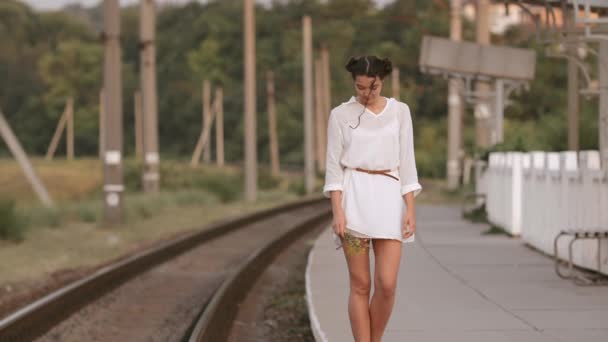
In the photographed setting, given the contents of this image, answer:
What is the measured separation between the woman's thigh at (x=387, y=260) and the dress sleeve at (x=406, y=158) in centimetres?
32

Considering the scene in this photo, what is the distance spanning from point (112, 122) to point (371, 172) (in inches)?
666

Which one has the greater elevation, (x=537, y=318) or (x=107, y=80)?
(x=107, y=80)

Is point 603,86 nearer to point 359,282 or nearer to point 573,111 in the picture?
point 359,282

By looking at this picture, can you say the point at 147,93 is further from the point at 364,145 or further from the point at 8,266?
the point at 364,145

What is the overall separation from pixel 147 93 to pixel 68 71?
269 feet

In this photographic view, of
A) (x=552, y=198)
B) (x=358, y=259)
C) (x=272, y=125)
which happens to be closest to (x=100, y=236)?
(x=552, y=198)

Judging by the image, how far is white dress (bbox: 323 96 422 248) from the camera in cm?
656

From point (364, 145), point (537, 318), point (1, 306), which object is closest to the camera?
point (364, 145)

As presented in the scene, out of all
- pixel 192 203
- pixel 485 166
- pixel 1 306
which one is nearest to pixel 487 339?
pixel 1 306

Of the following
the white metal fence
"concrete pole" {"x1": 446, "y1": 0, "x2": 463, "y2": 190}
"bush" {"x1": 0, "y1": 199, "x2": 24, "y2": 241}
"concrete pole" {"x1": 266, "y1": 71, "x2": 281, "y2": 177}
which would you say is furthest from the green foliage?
the white metal fence

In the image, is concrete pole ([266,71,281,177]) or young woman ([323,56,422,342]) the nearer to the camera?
young woman ([323,56,422,342])

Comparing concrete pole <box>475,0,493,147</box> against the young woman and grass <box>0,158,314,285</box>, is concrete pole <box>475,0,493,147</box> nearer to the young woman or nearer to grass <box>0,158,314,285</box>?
grass <box>0,158,314,285</box>

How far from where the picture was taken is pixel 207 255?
18062 mm

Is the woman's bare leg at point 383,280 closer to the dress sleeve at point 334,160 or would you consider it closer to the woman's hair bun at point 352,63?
the dress sleeve at point 334,160
